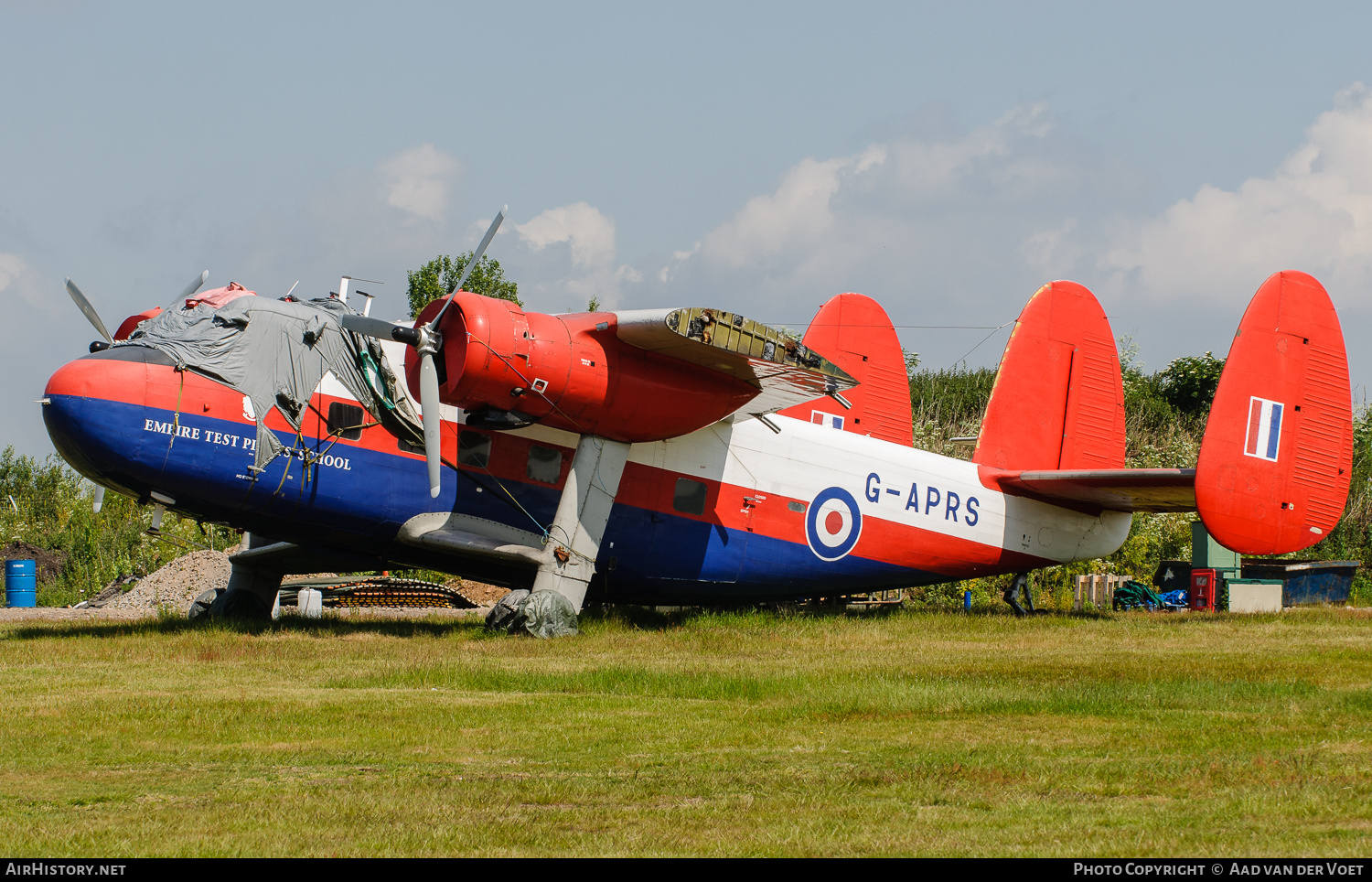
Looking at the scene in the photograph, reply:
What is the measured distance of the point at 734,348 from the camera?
17406 mm

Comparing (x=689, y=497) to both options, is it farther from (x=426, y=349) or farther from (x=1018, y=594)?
(x=1018, y=594)

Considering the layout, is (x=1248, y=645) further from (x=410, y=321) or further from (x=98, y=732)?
(x=98, y=732)

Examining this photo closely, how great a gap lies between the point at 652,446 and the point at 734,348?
3.19 meters

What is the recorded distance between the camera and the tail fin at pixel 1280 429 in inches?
790

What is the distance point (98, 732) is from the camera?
9.95 meters

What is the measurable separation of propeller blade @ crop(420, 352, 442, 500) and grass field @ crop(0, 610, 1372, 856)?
2.51 meters

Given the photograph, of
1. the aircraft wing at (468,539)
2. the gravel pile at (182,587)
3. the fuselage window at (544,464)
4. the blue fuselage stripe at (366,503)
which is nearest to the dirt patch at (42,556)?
the gravel pile at (182,587)

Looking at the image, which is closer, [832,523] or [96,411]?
[96,411]

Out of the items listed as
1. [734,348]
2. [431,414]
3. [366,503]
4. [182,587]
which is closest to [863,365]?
[734,348]

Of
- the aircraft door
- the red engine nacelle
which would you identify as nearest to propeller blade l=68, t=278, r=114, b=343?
the red engine nacelle

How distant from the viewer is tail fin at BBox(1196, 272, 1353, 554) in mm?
20062

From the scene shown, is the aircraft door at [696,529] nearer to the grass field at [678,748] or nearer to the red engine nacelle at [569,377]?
the red engine nacelle at [569,377]
